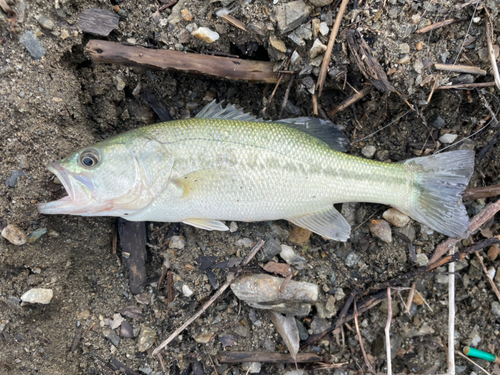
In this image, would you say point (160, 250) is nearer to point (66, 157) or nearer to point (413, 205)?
point (66, 157)

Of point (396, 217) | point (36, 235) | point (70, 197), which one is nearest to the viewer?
point (70, 197)

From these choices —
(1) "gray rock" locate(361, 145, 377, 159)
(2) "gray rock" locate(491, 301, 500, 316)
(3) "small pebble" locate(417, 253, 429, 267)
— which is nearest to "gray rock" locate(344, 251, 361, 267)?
(3) "small pebble" locate(417, 253, 429, 267)

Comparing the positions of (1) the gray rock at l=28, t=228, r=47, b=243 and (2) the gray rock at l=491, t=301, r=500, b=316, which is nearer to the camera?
(1) the gray rock at l=28, t=228, r=47, b=243

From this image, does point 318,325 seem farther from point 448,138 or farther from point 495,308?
point 448,138

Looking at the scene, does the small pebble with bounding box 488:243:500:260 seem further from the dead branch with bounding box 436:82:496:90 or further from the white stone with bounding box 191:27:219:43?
the white stone with bounding box 191:27:219:43

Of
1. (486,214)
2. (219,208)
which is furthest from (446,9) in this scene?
(219,208)

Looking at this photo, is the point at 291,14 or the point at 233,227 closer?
the point at 291,14

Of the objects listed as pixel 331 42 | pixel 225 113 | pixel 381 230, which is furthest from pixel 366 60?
pixel 381 230
